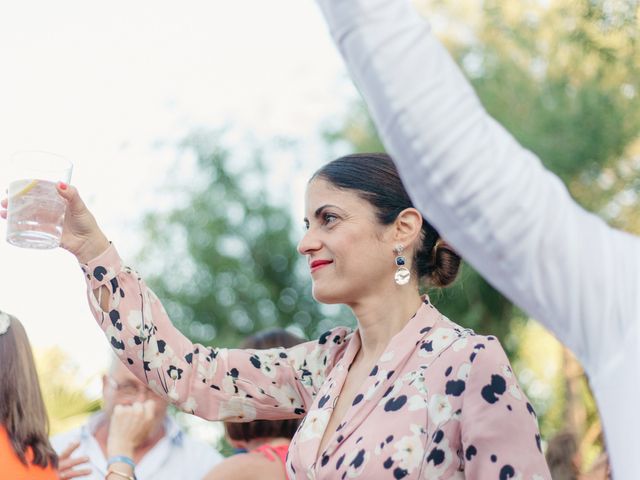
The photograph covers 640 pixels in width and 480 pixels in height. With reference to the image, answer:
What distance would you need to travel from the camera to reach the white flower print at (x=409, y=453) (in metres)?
1.91

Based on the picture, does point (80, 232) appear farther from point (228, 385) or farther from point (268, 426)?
point (268, 426)

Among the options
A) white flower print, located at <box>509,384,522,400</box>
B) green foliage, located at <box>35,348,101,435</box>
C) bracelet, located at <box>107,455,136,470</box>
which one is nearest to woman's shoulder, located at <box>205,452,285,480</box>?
Result: bracelet, located at <box>107,455,136,470</box>

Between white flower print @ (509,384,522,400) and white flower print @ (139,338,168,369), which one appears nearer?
white flower print @ (509,384,522,400)

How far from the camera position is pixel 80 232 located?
87.7 inches

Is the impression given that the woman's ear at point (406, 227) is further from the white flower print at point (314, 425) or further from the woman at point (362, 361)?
the white flower print at point (314, 425)

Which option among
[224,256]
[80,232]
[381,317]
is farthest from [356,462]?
[224,256]

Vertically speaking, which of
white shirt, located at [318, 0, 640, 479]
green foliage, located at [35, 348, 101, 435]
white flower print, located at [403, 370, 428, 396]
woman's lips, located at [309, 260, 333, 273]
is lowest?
Result: green foliage, located at [35, 348, 101, 435]

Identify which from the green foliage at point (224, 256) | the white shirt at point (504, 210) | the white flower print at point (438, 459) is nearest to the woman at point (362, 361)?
the white flower print at point (438, 459)

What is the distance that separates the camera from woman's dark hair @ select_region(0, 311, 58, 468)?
10.6ft

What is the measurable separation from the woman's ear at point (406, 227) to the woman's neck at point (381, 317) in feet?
0.41

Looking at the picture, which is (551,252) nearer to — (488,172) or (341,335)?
(488,172)

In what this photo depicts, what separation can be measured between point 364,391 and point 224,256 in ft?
46.9

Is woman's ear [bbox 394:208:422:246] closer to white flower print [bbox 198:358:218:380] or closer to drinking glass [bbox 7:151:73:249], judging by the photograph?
white flower print [bbox 198:358:218:380]

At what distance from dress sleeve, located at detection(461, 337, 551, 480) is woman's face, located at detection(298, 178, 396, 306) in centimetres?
47
